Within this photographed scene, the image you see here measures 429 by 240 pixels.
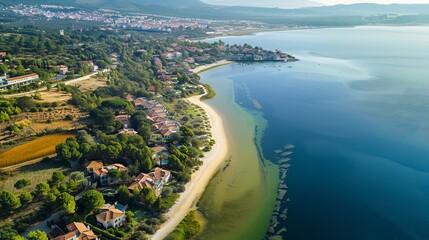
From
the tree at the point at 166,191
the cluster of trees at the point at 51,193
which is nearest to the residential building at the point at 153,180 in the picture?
the tree at the point at 166,191

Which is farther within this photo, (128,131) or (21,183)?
(128,131)

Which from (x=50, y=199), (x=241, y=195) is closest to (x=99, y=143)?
(x=50, y=199)

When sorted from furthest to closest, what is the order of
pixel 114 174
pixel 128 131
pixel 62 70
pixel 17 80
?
pixel 62 70 → pixel 17 80 → pixel 128 131 → pixel 114 174

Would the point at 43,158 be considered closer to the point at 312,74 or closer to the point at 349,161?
the point at 349,161

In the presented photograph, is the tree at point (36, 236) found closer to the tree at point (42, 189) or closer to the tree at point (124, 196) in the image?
the tree at point (42, 189)

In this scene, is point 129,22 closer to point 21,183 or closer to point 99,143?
point 99,143

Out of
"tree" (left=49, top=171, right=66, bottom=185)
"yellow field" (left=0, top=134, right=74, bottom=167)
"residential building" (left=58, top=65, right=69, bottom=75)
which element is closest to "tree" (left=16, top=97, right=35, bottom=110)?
"yellow field" (left=0, top=134, right=74, bottom=167)
